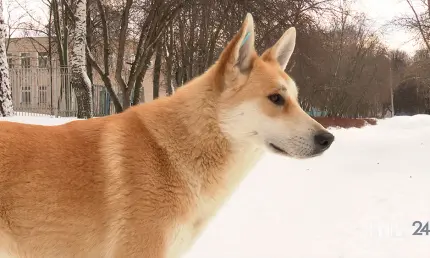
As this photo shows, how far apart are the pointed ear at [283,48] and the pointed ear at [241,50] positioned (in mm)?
416

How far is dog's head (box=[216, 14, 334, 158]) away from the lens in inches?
124

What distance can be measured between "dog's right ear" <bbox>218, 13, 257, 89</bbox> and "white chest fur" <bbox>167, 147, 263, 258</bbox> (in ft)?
1.84

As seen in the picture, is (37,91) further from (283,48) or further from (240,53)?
(240,53)

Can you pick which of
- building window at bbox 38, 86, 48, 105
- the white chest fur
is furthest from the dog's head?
building window at bbox 38, 86, 48, 105

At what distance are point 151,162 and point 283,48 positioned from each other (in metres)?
Answer: 1.65

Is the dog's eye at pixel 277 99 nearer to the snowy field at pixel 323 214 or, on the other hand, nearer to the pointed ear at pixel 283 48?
the pointed ear at pixel 283 48

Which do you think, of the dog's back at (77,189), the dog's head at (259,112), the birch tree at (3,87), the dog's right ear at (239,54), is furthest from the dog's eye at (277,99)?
the birch tree at (3,87)

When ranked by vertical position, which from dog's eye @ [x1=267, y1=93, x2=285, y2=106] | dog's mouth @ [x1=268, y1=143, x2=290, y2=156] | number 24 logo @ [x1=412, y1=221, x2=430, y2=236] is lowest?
number 24 logo @ [x1=412, y1=221, x2=430, y2=236]

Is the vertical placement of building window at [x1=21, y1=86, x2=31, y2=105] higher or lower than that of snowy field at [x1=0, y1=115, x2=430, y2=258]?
higher

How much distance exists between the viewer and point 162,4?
2030cm

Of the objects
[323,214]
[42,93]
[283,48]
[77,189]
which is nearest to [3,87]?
[42,93]

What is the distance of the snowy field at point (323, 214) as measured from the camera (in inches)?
213

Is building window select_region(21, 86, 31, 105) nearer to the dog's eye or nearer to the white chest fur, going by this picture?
the white chest fur

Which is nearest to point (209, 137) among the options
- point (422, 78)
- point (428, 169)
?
point (428, 169)
